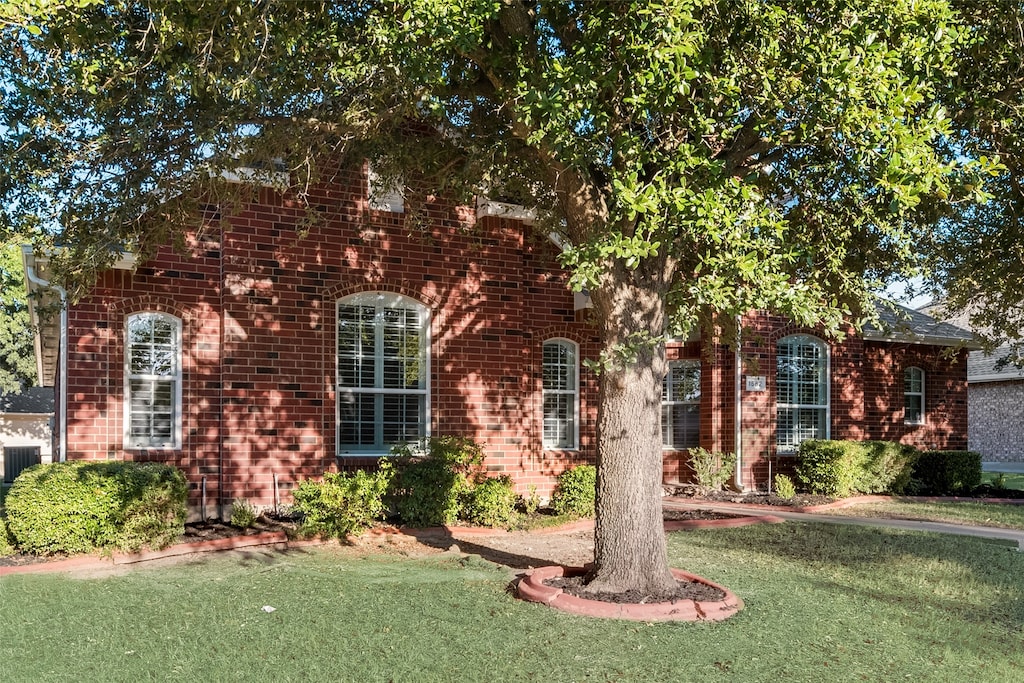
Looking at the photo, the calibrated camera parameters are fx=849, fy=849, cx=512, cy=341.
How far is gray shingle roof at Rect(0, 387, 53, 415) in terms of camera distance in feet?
113

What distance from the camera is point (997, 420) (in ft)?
101

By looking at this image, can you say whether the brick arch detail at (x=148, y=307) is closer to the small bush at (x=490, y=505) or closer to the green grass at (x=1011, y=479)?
the small bush at (x=490, y=505)

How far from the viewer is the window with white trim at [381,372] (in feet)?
39.5

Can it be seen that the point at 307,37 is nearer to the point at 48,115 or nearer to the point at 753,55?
the point at 48,115

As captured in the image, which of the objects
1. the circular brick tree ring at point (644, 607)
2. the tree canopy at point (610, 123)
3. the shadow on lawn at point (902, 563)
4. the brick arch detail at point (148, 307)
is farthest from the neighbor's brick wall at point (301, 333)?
the circular brick tree ring at point (644, 607)

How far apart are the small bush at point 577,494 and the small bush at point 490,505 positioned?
95cm

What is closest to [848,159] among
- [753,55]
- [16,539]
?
[753,55]

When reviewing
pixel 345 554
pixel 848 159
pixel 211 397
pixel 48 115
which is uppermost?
pixel 48 115

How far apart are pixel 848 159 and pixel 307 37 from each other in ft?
14.3

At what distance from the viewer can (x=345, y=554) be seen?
955 centimetres

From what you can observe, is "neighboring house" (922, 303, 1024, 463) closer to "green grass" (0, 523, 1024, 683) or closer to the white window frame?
the white window frame

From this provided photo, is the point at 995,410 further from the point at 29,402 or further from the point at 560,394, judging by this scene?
the point at 29,402

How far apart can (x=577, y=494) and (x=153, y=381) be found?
5.87 meters

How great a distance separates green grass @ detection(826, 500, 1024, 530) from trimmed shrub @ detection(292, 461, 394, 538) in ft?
25.2
